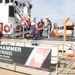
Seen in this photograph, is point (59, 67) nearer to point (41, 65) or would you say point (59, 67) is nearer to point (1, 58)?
point (41, 65)

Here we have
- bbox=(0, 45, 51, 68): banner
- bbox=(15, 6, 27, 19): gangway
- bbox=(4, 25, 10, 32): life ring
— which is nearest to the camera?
bbox=(0, 45, 51, 68): banner

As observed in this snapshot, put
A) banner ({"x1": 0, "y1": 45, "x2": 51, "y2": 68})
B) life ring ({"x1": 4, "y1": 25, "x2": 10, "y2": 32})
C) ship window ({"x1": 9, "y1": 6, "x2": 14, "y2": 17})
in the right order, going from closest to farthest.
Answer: banner ({"x1": 0, "y1": 45, "x2": 51, "y2": 68}) → life ring ({"x1": 4, "y1": 25, "x2": 10, "y2": 32}) → ship window ({"x1": 9, "y1": 6, "x2": 14, "y2": 17})

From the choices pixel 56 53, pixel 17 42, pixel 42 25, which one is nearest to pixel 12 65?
pixel 17 42

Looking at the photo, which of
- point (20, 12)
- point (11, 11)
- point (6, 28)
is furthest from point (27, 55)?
point (20, 12)

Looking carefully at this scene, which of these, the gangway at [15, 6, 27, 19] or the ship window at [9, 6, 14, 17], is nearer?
the ship window at [9, 6, 14, 17]

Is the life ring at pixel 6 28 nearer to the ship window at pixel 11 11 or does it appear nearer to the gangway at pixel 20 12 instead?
the ship window at pixel 11 11

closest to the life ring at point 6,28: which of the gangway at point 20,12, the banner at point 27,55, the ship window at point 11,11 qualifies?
the ship window at point 11,11

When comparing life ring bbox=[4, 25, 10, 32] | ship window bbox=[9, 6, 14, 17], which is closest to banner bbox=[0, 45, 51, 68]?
life ring bbox=[4, 25, 10, 32]

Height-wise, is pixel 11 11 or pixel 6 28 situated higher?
pixel 11 11

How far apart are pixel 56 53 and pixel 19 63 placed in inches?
61.5

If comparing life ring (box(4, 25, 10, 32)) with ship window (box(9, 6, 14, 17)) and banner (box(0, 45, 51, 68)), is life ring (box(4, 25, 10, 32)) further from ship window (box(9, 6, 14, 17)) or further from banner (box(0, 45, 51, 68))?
banner (box(0, 45, 51, 68))

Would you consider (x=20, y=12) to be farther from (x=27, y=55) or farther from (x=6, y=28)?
(x=27, y=55)

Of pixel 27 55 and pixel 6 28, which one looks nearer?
pixel 27 55

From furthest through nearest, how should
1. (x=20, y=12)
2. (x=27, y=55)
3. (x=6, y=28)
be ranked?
(x=20, y=12)
(x=6, y=28)
(x=27, y=55)
